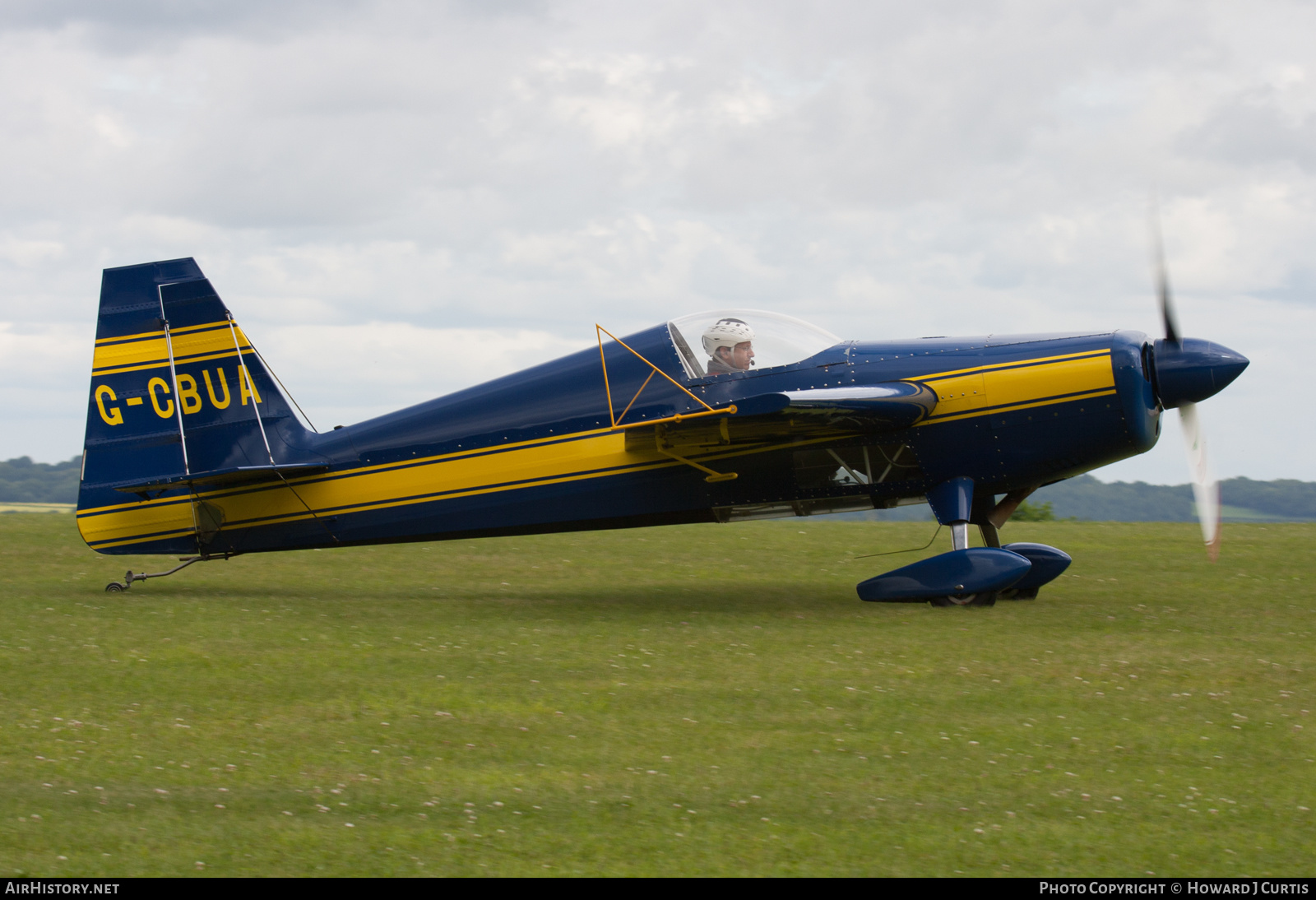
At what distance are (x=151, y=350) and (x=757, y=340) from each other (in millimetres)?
6676

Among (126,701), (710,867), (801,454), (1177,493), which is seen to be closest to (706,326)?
(801,454)

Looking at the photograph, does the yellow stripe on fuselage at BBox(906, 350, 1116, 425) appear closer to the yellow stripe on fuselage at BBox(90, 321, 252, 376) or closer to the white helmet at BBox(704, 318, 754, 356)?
the white helmet at BBox(704, 318, 754, 356)

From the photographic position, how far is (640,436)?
11.5 metres

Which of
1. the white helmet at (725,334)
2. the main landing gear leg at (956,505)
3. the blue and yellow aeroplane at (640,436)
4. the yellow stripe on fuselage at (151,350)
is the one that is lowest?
the main landing gear leg at (956,505)

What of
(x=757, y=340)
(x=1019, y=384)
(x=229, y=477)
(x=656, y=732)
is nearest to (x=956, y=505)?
(x=1019, y=384)

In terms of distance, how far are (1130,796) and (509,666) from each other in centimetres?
454

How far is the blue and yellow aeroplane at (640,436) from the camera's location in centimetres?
1099

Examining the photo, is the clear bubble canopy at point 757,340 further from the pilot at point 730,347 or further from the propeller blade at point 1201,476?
the propeller blade at point 1201,476

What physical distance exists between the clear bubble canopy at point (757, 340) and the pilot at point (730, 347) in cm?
3

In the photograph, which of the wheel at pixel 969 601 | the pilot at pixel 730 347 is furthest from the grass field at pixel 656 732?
the pilot at pixel 730 347

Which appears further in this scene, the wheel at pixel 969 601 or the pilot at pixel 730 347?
the pilot at pixel 730 347

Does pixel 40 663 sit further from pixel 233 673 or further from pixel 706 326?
pixel 706 326
